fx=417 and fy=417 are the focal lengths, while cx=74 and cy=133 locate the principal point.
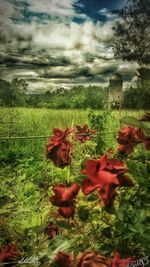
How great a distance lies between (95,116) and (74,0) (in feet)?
2.48

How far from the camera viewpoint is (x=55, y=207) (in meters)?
1.40

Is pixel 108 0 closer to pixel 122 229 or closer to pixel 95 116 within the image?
pixel 95 116

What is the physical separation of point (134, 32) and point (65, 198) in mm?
3475

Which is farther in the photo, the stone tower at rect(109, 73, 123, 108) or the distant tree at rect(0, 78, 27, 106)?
the stone tower at rect(109, 73, 123, 108)

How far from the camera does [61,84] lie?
9.09 ft

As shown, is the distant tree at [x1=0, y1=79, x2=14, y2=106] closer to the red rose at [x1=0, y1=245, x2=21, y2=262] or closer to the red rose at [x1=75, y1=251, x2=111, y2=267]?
the red rose at [x1=0, y1=245, x2=21, y2=262]

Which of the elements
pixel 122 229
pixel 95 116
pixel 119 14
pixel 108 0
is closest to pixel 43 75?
pixel 95 116

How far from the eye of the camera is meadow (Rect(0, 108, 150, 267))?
2.28 feet

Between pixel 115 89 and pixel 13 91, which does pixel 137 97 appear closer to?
pixel 115 89

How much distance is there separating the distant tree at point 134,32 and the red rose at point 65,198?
2.80 m

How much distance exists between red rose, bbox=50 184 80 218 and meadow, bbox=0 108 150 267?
46 millimetres

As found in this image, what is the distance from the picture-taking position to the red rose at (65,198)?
0.65m

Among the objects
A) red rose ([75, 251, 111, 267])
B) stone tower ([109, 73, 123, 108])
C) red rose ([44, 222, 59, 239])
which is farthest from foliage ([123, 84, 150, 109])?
red rose ([75, 251, 111, 267])

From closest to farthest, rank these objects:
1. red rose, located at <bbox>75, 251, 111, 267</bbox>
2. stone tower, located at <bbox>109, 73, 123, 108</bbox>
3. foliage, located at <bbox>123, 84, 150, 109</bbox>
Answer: red rose, located at <bbox>75, 251, 111, 267</bbox>, stone tower, located at <bbox>109, 73, 123, 108</bbox>, foliage, located at <bbox>123, 84, 150, 109</bbox>
